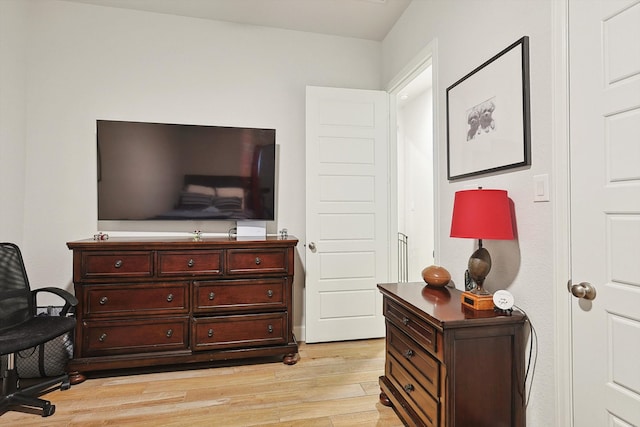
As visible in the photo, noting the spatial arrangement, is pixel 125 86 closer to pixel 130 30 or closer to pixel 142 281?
pixel 130 30

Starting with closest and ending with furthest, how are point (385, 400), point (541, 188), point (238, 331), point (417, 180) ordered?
point (541, 188)
point (385, 400)
point (238, 331)
point (417, 180)

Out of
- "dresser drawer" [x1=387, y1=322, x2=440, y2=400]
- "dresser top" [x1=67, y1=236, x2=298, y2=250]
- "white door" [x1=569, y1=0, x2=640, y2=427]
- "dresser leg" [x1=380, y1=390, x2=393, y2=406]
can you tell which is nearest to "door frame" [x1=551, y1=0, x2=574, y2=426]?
"white door" [x1=569, y1=0, x2=640, y2=427]

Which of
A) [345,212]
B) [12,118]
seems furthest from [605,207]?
[12,118]

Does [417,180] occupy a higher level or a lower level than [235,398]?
higher

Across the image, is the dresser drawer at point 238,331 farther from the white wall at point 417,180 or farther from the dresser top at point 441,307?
the white wall at point 417,180

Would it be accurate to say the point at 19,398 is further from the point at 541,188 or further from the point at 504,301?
the point at 541,188

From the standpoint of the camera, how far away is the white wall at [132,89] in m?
2.76

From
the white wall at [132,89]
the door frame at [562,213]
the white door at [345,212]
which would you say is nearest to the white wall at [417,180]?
the white door at [345,212]

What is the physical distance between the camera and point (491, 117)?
5.88ft

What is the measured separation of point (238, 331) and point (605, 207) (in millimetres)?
2343

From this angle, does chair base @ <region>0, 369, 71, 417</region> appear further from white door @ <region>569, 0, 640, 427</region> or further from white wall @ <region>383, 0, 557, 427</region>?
white door @ <region>569, 0, 640, 427</region>

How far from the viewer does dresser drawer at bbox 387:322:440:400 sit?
58.8 inches

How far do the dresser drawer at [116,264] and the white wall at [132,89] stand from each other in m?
0.61

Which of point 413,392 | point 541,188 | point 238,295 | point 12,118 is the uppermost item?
point 12,118
